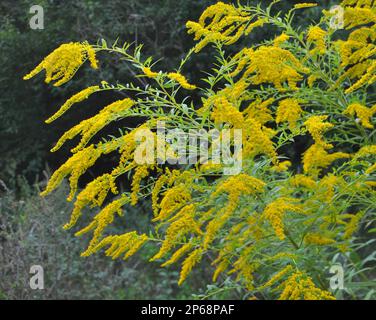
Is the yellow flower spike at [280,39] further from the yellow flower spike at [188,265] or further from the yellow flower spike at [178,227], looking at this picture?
the yellow flower spike at [188,265]

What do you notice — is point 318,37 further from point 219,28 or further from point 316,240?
point 316,240

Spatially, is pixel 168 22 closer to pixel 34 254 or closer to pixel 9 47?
pixel 9 47

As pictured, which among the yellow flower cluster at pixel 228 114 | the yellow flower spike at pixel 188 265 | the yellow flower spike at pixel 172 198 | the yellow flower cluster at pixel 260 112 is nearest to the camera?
the yellow flower cluster at pixel 228 114

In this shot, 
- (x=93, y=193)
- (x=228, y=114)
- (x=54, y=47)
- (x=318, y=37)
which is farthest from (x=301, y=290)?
(x=54, y=47)

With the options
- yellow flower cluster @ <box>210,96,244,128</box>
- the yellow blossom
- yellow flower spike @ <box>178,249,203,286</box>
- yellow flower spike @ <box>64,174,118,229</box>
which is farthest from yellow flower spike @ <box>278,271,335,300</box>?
yellow flower spike @ <box>64,174,118,229</box>

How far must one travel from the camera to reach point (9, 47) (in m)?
8.91

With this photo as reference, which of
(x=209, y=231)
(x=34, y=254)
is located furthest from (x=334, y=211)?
(x=34, y=254)

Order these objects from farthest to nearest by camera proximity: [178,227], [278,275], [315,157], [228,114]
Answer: [315,157] < [278,275] < [178,227] < [228,114]

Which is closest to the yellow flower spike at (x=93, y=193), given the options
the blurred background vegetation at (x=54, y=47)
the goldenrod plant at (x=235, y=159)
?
the goldenrod plant at (x=235, y=159)

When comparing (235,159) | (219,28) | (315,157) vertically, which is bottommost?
(235,159)

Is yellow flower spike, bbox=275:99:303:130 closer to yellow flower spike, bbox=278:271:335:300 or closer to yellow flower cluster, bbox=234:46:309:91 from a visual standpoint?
yellow flower cluster, bbox=234:46:309:91

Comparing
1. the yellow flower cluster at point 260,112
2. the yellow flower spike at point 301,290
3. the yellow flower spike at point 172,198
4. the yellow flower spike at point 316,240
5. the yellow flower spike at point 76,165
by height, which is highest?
the yellow flower cluster at point 260,112

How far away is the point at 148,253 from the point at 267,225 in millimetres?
4000

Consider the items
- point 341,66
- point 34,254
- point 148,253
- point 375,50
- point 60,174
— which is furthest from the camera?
point 148,253
